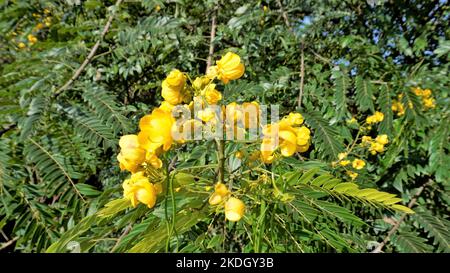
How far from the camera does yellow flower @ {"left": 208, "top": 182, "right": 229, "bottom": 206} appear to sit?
62cm

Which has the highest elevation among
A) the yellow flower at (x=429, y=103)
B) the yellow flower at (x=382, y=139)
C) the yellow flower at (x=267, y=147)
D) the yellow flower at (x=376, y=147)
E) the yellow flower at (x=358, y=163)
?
the yellow flower at (x=429, y=103)

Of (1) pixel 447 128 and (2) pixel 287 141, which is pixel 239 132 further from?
(1) pixel 447 128

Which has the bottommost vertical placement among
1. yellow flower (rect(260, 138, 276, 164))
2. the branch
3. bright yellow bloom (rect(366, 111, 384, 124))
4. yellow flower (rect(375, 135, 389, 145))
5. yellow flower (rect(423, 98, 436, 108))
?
yellow flower (rect(375, 135, 389, 145))

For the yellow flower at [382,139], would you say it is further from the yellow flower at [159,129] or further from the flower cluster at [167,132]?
the yellow flower at [159,129]

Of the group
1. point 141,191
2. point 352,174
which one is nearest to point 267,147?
point 141,191

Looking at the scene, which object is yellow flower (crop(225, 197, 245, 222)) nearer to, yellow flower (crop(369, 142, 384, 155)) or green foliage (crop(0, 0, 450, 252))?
green foliage (crop(0, 0, 450, 252))

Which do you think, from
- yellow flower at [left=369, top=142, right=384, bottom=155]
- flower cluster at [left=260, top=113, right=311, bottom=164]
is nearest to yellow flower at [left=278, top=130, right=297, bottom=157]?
flower cluster at [left=260, top=113, right=311, bottom=164]

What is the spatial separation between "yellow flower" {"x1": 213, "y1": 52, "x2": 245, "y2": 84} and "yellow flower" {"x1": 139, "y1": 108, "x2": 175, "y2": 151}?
17cm

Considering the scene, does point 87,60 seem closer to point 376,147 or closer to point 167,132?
point 167,132

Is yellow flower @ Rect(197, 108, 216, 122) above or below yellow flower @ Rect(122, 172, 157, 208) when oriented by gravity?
above

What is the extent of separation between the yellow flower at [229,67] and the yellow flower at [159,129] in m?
0.17

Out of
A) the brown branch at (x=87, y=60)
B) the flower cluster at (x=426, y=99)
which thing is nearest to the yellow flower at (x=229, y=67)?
the brown branch at (x=87, y=60)

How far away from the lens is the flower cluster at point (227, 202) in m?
0.60

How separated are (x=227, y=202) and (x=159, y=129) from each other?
0.55 ft
